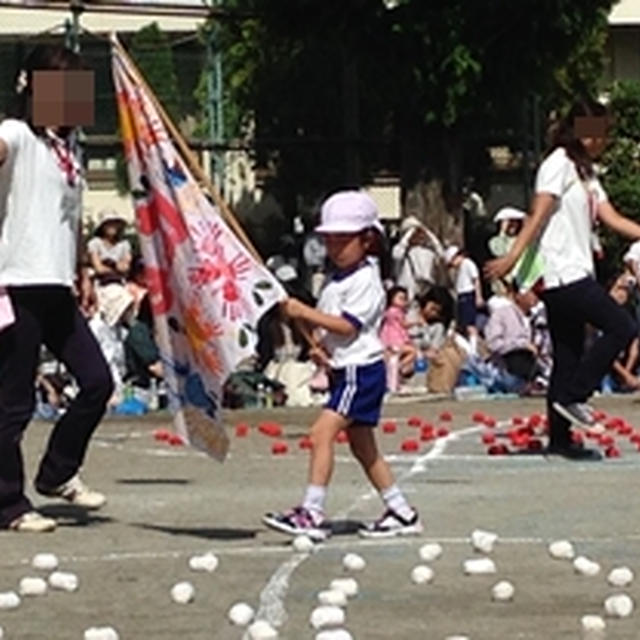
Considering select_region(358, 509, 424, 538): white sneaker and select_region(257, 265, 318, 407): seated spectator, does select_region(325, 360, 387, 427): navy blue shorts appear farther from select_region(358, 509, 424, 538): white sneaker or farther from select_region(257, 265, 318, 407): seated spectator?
select_region(257, 265, 318, 407): seated spectator

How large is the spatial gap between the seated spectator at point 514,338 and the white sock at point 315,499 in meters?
11.5

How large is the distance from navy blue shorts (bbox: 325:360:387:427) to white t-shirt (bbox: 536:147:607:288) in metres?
3.28

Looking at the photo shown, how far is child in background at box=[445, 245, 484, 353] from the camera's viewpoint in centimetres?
2397

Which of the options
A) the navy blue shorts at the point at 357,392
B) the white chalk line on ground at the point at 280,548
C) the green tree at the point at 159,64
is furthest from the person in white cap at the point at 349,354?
the green tree at the point at 159,64

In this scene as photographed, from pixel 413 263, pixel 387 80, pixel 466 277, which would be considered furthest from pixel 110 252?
pixel 387 80

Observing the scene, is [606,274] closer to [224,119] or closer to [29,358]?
[224,119]

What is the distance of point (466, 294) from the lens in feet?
80.3

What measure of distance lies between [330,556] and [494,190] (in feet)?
67.5

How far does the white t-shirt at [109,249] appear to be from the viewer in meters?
21.6

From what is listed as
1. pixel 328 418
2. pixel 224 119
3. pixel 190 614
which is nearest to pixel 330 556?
pixel 328 418

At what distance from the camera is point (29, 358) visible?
1059 centimetres

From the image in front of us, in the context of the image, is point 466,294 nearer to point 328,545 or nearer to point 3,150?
point 3,150

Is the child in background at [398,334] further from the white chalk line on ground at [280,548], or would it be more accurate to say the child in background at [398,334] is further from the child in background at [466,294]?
the white chalk line on ground at [280,548]

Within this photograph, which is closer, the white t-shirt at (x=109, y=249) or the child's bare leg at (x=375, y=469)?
the child's bare leg at (x=375, y=469)
